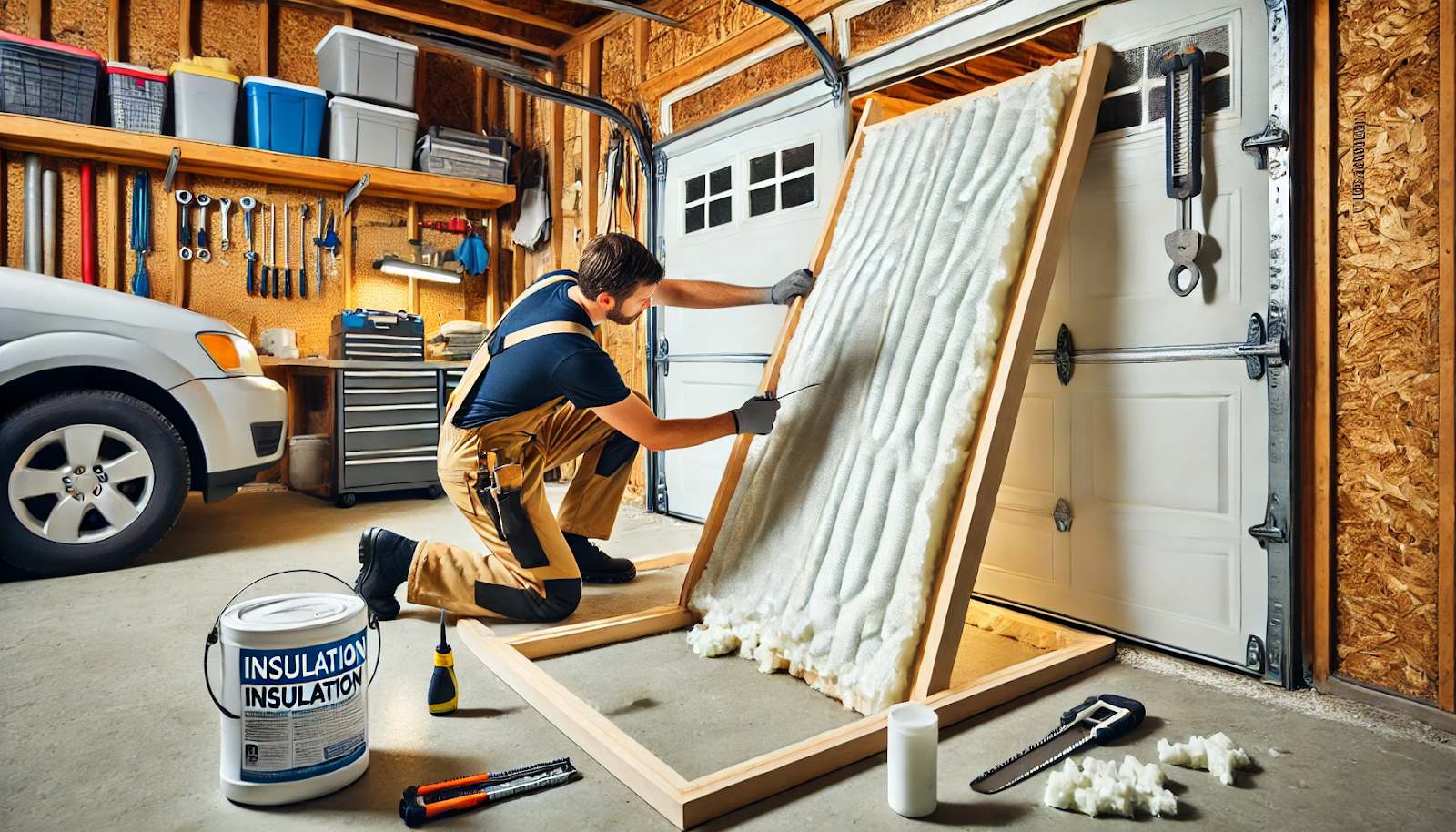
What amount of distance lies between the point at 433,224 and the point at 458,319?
659 millimetres

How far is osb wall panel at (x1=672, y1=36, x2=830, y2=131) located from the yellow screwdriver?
8.46 ft

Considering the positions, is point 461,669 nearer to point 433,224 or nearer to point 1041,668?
point 1041,668

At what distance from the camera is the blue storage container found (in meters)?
4.55

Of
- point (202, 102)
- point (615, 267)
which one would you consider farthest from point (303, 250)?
point (615, 267)

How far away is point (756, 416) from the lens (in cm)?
228

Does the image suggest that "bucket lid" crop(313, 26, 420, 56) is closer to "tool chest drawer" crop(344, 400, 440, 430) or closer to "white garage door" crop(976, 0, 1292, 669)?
"tool chest drawer" crop(344, 400, 440, 430)

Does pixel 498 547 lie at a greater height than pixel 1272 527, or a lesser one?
lesser

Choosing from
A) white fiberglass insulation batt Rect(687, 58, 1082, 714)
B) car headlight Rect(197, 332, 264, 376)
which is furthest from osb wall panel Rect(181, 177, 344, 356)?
white fiberglass insulation batt Rect(687, 58, 1082, 714)

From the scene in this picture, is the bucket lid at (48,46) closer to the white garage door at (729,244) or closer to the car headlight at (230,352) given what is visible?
the car headlight at (230,352)

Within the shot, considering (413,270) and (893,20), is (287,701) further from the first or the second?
(413,270)

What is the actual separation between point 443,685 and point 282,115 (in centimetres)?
415

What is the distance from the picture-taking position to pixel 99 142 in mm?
4160

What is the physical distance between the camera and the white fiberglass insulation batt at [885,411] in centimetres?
186

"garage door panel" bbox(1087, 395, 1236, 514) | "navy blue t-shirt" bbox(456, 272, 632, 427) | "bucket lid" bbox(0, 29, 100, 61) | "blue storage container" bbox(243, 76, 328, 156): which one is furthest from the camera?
"blue storage container" bbox(243, 76, 328, 156)
